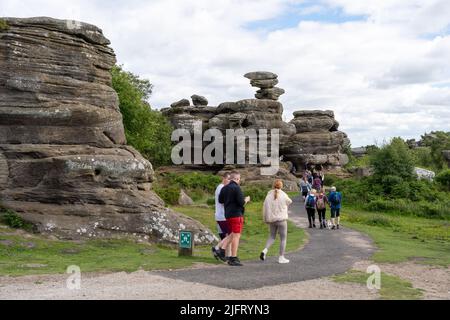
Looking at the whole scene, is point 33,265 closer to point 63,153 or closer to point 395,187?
point 63,153

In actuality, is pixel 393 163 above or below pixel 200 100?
below

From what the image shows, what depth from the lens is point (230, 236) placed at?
15.0 m

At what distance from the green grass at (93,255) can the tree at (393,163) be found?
22.7m

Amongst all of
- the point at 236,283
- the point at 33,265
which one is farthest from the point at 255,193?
the point at 236,283

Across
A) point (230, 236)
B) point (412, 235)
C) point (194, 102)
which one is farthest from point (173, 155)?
point (230, 236)

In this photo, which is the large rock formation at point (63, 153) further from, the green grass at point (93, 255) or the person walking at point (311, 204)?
the person walking at point (311, 204)

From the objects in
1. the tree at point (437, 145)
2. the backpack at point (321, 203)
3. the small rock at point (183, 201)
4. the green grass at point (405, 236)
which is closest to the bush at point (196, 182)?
the small rock at point (183, 201)

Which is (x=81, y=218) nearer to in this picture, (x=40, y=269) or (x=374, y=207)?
(x=40, y=269)

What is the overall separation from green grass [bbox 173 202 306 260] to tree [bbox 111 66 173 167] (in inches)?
705

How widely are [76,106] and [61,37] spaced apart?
3.06 m

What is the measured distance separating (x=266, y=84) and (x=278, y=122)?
5058mm

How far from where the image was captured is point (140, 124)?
2052 inches
